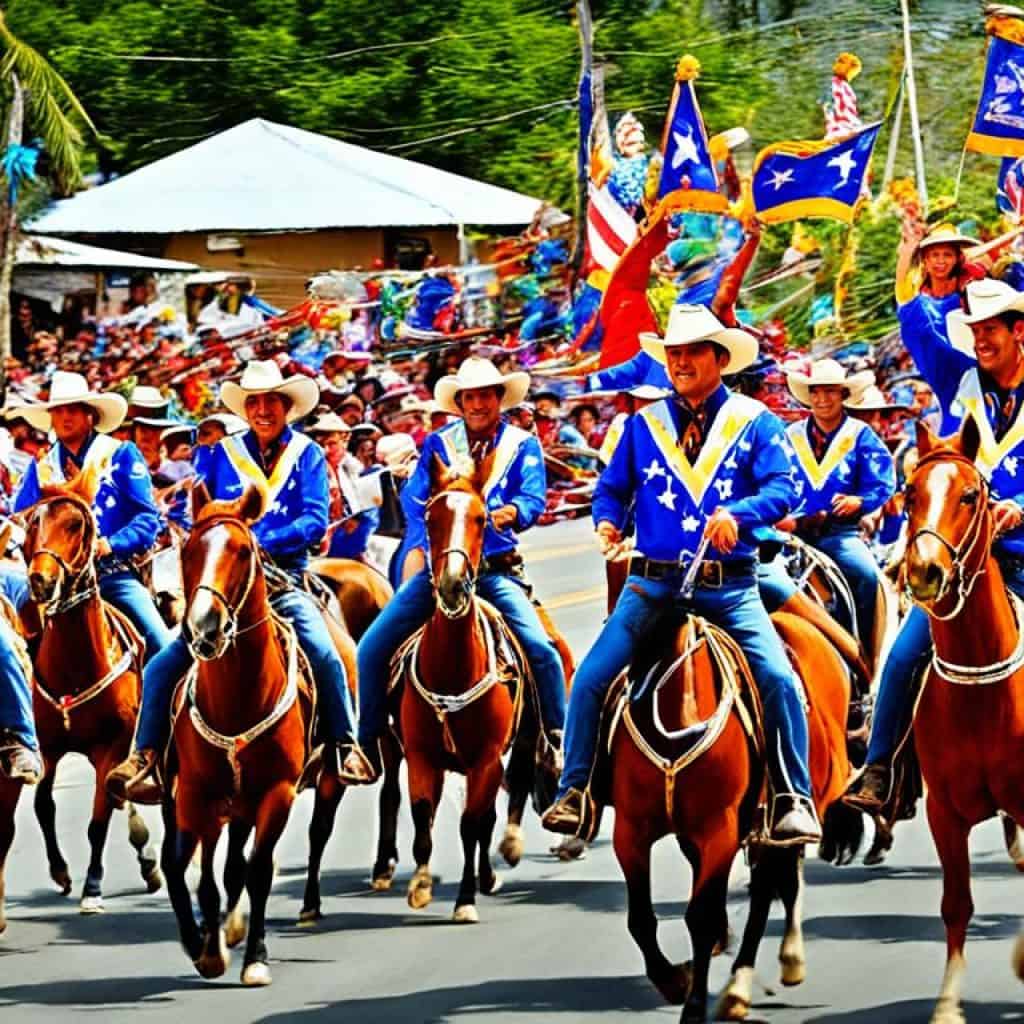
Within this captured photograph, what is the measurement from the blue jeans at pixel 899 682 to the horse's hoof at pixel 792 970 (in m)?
0.89

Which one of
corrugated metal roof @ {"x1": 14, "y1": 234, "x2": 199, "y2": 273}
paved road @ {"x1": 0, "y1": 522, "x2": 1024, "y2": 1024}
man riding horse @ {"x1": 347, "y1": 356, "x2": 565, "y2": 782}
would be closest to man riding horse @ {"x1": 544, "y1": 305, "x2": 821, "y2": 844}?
paved road @ {"x1": 0, "y1": 522, "x2": 1024, "y2": 1024}

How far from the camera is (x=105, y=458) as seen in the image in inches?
542

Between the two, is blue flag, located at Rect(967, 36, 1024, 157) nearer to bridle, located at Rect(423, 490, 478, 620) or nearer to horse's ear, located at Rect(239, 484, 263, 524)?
bridle, located at Rect(423, 490, 478, 620)

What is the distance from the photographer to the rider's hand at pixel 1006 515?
9.91 m

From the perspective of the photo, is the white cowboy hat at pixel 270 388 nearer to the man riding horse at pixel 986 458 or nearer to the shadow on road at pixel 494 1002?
the shadow on road at pixel 494 1002

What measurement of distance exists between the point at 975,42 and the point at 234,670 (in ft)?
95.1

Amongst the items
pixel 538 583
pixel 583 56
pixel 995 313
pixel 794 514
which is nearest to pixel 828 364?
pixel 794 514

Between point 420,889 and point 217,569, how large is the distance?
2.77 metres

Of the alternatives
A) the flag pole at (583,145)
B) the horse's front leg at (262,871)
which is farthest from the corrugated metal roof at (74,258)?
the horse's front leg at (262,871)

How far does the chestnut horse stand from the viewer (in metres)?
12.5

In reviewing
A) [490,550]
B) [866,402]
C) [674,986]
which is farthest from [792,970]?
[866,402]

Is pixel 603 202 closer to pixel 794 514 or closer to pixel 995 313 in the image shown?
pixel 794 514

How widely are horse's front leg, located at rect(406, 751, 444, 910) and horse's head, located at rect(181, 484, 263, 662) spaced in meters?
2.02

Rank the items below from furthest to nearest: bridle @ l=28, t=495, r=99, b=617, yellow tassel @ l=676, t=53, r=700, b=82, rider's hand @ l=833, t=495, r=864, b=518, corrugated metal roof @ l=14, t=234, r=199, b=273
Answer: corrugated metal roof @ l=14, t=234, r=199, b=273
yellow tassel @ l=676, t=53, r=700, b=82
rider's hand @ l=833, t=495, r=864, b=518
bridle @ l=28, t=495, r=99, b=617
